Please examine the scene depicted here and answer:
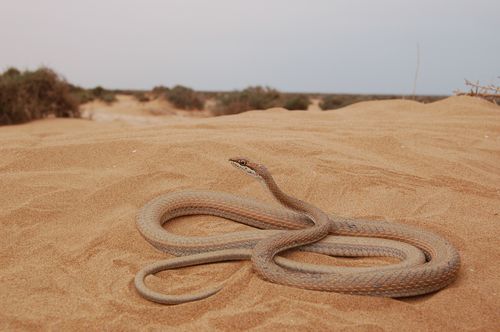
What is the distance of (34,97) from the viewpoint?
599 inches

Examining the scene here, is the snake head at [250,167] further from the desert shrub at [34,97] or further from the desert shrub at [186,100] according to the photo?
the desert shrub at [186,100]

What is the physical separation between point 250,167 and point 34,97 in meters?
14.2

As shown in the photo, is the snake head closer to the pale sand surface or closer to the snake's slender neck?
the snake's slender neck

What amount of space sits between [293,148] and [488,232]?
2.58m

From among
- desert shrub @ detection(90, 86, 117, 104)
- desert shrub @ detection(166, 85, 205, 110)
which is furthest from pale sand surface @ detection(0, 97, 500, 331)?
desert shrub @ detection(90, 86, 117, 104)

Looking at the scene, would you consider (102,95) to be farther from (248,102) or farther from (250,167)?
(250,167)

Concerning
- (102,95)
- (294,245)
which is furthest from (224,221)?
(102,95)

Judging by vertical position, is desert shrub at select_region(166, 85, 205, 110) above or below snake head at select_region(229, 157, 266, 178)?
above

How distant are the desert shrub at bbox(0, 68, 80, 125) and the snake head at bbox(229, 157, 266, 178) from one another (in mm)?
13034

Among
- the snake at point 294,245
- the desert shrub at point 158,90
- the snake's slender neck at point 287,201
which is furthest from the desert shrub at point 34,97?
the desert shrub at point 158,90

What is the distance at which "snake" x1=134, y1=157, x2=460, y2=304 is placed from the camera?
2.91 meters

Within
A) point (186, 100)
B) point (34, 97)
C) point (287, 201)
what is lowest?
point (287, 201)

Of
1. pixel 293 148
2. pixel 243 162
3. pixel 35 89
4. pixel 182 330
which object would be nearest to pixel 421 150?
pixel 293 148

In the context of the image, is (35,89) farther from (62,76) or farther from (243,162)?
(243,162)
